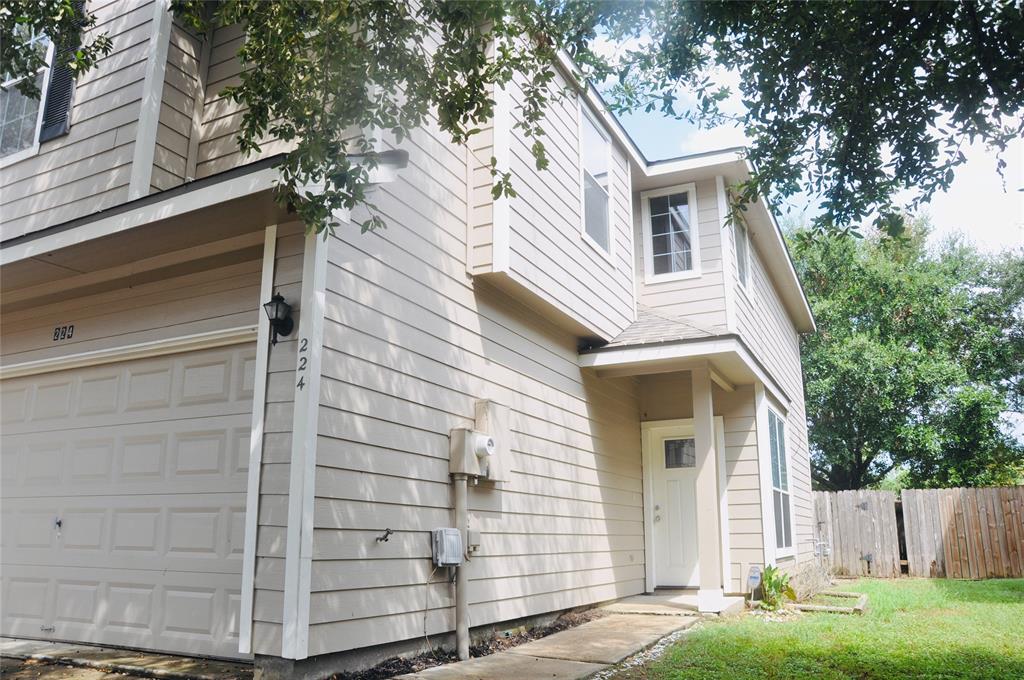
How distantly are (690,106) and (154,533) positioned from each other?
Result: 205 inches

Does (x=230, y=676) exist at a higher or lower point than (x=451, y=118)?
lower

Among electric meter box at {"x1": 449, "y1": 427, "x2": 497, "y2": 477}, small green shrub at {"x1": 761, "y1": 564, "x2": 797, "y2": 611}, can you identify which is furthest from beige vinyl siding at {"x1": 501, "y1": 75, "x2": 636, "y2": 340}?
small green shrub at {"x1": 761, "y1": 564, "x2": 797, "y2": 611}

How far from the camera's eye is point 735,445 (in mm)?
9992

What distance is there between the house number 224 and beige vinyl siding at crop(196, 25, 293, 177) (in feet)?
6.11

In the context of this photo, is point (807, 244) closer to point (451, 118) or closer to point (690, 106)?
point (690, 106)

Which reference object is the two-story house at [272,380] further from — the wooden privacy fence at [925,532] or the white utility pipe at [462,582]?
the wooden privacy fence at [925,532]

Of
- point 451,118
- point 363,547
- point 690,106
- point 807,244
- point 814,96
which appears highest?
point 690,106

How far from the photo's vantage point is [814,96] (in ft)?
17.2

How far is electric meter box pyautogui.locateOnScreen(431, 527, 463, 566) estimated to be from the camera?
5676 mm

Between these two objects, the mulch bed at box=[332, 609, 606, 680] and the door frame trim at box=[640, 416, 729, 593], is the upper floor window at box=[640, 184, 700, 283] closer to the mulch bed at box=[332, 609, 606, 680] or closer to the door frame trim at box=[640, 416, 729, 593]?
the door frame trim at box=[640, 416, 729, 593]

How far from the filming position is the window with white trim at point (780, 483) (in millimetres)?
10555

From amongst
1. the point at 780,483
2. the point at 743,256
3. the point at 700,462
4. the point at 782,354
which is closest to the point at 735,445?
the point at 780,483

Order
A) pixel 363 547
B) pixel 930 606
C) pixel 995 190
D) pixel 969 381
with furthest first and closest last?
pixel 969 381, pixel 930 606, pixel 995 190, pixel 363 547

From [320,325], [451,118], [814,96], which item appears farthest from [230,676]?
[814,96]
